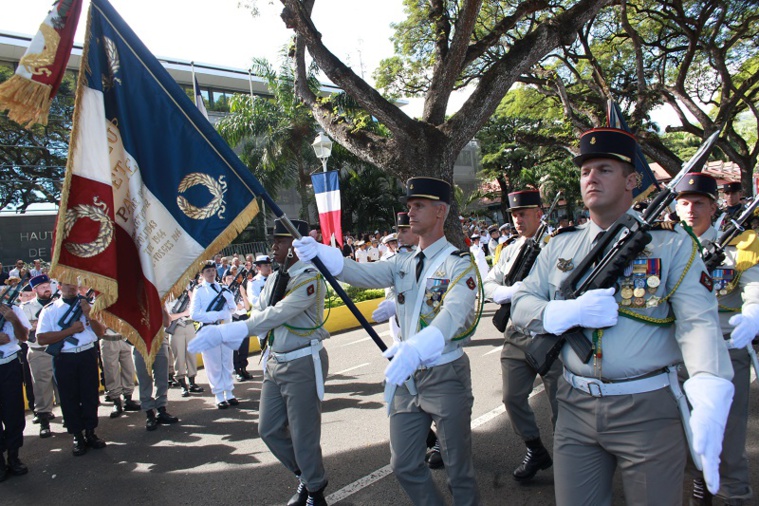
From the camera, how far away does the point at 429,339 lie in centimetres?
271

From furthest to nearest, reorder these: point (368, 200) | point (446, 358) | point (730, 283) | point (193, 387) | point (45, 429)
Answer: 1. point (368, 200)
2. point (193, 387)
3. point (45, 429)
4. point (730, 283)
5. point (446, 358)

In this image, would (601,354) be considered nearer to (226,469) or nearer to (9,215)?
(226,469)

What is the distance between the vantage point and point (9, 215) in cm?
2411

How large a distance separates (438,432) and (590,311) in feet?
4.30

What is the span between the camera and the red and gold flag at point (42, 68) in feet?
9.18

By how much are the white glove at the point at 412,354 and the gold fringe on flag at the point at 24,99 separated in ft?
7.69

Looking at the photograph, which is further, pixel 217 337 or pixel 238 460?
pixel 238 460

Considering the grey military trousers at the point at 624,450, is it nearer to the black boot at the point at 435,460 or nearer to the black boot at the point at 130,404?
the black boot at the point at 435,460

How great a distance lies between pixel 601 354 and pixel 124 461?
5078mm

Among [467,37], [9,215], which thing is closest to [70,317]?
[467,37]

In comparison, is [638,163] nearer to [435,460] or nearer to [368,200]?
[435,460]

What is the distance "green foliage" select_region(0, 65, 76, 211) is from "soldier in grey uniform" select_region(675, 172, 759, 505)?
23.6 meters

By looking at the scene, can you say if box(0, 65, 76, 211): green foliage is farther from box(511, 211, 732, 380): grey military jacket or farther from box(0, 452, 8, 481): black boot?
box(511, 211, 732, 380): grey military jacket

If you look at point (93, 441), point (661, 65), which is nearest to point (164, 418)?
point (93, 441)
